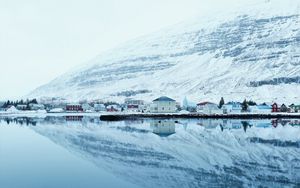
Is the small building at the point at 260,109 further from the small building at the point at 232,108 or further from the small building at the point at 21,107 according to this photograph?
the small building at the point at 21,107

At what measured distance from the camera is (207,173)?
1964 cm

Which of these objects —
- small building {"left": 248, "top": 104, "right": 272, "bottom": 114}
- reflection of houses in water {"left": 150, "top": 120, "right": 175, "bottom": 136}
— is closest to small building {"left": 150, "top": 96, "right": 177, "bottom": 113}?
small building {"left": 248, "top": 104, "right": 272, "bottom": 114}

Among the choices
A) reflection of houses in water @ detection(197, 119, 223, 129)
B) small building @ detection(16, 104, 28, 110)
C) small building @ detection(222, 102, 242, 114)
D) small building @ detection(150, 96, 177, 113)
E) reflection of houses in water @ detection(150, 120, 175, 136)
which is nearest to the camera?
reflection of houses in water @ detection(150, 120, 175, 136)

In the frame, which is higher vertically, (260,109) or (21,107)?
(21,107)

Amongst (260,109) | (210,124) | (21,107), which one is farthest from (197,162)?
(21,107)

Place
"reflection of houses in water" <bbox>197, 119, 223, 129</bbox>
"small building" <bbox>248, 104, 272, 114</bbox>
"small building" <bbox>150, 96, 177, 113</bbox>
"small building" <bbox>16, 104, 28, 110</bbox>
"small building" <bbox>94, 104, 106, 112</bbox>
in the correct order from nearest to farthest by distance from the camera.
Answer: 1. "reflection of houses in water" <bbox>197, 119, 223, 129</bbox>
2. "small building" <bbox>150, 96, 177, 113</bbox>
3. "small building" <bbox>248, 104, 272, 114</bbox>
4. "small building" <bbox>94, 104, 106, 112</bbox>
5. "small building" <bbox>16, 104, 28, 110</bbox>

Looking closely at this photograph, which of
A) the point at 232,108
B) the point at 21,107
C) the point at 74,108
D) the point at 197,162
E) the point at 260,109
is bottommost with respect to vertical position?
the point at 197,162

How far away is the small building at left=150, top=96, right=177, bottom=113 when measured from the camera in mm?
105812

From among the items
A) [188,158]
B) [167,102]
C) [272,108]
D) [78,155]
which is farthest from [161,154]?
[272,108]

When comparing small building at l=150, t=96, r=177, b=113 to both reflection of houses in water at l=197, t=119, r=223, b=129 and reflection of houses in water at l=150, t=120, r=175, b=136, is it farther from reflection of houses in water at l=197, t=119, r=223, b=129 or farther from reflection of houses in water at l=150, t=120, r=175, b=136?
reflection of houses in water at l=150, t=120, r=175, b=136

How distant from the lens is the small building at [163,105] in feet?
347

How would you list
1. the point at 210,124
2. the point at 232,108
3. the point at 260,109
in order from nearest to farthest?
the point at 210,124, the point at 232,108, the point at 260,109

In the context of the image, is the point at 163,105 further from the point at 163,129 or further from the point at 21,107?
the point at 21,107

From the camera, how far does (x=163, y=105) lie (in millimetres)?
106250
